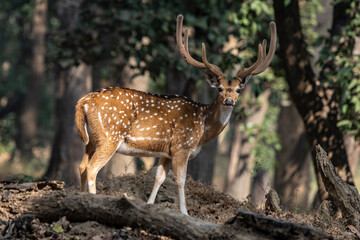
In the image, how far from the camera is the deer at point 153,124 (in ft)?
25.7

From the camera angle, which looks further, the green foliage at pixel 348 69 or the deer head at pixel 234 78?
the green foliage at pixel 348 69

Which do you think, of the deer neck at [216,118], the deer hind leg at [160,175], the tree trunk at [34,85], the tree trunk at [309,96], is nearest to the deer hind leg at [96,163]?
the deer hind leg at [160,175]

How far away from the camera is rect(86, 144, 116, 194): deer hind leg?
25.3 feet

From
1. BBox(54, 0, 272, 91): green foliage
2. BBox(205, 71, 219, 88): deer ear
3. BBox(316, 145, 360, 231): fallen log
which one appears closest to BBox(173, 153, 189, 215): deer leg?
BBox(205, 71, 219, 88): deer ear

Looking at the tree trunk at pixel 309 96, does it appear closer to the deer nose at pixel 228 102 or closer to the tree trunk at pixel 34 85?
the deer nose at pixel 228 102

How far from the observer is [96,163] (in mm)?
7734

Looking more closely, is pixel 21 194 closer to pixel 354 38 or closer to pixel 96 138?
pixel 96 138

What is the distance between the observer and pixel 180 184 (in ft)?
27.0

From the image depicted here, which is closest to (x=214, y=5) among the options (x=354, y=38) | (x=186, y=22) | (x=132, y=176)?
(x=186, y=22)

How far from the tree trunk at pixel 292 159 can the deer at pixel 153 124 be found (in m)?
9.53

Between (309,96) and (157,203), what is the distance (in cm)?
413

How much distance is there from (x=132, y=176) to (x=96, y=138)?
1.99 metres

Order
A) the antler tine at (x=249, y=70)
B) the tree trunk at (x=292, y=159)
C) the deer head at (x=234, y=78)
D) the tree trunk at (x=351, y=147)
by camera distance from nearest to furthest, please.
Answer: the deer head at (x=234, y=78)
the antler tine at (x=249, y=70)
the tree trunk at (x=351, y=147)
the tree trunk at (x=292, y=159)

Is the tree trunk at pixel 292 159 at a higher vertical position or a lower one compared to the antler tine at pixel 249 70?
lower
